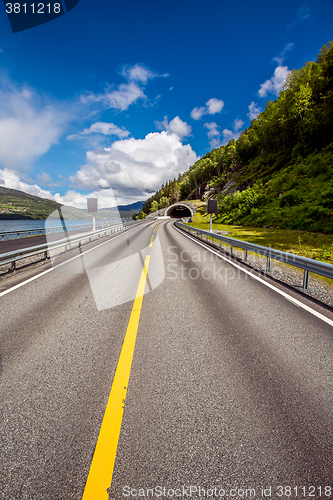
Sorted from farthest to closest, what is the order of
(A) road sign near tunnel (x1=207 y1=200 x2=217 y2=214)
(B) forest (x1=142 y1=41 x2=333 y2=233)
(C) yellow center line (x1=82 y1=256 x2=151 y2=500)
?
(B) forest (x1=142 y1=41 x2=333 y2=233), (A) road sign near tunnel (x1=207 y1=200 x2=217 y2=214), (C) yellow center line (x1=82 y1=256 x2=151 y2=500)

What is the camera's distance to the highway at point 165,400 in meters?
1.54

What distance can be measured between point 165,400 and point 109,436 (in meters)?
A: 0.64

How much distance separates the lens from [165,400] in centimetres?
219

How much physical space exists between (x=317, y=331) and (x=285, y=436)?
92.7 inches

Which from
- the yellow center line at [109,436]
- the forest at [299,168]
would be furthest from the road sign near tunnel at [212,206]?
the yellow center line at [109,436]

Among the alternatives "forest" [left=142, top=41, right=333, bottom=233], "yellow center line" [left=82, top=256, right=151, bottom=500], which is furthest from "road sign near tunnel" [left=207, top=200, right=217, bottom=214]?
"yellow center line" [left=82, top=256, right=151, bottom=500]

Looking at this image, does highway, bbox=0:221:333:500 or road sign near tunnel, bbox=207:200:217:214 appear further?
road sign near tunnel, bbox=207:200:217:214

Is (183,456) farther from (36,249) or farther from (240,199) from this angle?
(240,199)

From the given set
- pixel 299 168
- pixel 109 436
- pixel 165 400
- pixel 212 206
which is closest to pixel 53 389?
pixel 109 436

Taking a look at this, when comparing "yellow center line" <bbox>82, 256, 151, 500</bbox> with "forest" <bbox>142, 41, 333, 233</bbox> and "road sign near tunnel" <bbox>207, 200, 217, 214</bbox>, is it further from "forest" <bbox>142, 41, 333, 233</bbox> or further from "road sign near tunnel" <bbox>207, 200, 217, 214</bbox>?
"forest" <bbox>142, 41, 333, 233</bbox>

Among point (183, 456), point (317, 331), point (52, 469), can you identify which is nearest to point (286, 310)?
point (317, 331)

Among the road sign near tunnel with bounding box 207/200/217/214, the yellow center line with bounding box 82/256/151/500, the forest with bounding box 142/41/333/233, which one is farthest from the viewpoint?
the forest with bounding box 142/41/333/233

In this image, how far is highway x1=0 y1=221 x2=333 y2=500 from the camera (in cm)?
154

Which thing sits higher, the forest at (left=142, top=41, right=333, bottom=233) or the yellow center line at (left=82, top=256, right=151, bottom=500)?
the forest at (left=142, top=41, right=333, bottom=233)
